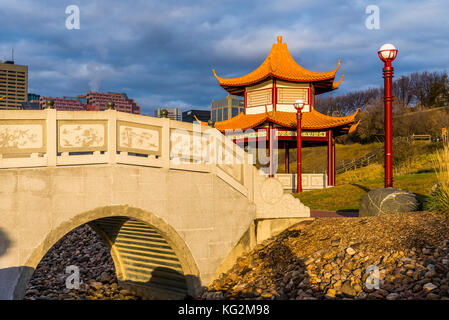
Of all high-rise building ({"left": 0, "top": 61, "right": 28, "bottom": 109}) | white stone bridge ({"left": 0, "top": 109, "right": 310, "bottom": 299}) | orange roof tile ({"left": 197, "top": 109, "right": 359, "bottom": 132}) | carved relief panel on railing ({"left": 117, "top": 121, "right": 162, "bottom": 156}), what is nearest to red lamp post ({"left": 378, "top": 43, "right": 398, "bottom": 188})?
white stone bridge ({"left": 0, "top": 109, "right": 310, "bottom": 299})

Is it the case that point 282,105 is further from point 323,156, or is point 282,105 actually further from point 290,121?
point 323,156

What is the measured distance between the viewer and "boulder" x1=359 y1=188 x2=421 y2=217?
11.2 m

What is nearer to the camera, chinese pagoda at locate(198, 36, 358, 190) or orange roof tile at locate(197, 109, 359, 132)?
orange roof tile at locate(197, 109, 359, 132)

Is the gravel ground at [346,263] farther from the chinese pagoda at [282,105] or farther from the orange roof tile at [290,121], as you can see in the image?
the chinese pagoda at [282,105]

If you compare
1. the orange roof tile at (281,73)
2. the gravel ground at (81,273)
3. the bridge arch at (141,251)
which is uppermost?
the orange roof tile at (281,73)

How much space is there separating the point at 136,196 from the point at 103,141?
1362 mm

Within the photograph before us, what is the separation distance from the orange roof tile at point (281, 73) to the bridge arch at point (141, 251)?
53.4 ft

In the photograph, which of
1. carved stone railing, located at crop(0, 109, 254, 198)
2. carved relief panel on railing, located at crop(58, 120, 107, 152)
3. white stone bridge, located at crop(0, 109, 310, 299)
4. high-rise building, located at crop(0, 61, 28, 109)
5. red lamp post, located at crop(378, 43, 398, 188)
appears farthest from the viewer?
high-rise building, located at crop(0, 61, 28, 109)

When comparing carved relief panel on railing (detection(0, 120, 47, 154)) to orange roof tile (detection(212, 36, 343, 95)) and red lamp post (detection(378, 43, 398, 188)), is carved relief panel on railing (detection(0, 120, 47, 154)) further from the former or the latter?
orange roof tile (detection(212, 36, 343, 95))

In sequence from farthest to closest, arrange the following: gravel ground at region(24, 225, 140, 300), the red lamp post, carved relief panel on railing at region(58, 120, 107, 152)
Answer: gravel ground at region(24, 225, 140, 300) → the red lamp post → carved relief panel on railing at region(58, 120, 107, 152)

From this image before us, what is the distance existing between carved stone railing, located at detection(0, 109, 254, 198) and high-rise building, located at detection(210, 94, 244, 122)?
131164 millimetres

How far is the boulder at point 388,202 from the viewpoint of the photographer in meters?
11.2

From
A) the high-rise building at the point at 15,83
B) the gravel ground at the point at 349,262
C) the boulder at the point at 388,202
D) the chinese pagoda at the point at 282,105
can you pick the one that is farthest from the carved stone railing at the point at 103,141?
the high-rise building at the point at 15,83
